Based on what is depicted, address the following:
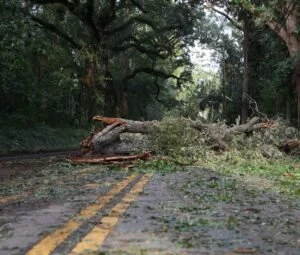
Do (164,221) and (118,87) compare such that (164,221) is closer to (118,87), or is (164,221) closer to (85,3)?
(85,3)

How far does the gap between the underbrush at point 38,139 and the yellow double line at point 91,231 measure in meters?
18.8

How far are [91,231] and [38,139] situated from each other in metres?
25.2

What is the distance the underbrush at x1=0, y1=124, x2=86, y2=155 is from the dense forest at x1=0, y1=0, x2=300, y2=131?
99cm

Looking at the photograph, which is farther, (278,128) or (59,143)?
(59,143)

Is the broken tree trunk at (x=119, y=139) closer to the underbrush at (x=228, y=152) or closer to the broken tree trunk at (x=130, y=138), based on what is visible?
the broken tree trunk at (x=130, y=138)

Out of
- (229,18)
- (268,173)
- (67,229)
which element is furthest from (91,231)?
(229,18)

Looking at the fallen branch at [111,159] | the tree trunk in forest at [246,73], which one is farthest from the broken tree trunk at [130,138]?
the tree trunk in forest at [246,73]

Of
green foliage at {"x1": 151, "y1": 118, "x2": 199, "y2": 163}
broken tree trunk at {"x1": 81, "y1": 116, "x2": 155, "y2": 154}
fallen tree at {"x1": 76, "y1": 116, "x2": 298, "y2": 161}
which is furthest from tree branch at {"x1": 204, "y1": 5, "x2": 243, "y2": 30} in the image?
green foliage at {"x1": 151, "y1": 118, "x2": 199, "y2": 163}

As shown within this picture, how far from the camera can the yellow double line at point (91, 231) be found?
3783 mm

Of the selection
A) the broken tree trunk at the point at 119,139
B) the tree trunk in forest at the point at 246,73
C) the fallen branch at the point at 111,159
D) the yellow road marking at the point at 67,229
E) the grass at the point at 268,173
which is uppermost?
the tree trunk in forest at the point at 246,73

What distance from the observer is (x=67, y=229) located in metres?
4.48

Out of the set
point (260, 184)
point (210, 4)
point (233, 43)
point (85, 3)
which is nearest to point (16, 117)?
point (85, 3)

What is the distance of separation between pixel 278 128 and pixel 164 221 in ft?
42.4

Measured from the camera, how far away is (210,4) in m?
33.9
